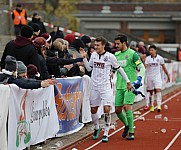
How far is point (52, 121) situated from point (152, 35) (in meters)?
46.1

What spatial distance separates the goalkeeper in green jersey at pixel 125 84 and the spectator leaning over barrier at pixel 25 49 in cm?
214

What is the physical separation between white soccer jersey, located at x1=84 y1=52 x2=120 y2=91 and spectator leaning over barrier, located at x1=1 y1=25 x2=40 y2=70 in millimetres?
1448

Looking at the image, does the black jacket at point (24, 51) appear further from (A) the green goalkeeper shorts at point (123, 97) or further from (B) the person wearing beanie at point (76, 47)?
(B) the person wearing beanie at point (76, 47)

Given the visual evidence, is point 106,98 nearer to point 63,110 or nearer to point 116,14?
point 63,110

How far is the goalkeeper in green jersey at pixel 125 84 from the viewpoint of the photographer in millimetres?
13875

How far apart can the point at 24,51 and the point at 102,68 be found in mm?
1751

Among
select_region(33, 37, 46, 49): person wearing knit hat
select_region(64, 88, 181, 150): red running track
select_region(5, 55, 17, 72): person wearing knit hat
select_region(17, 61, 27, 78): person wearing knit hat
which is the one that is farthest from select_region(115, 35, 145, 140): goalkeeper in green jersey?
select_region(5, 55, 17, 72): person wearing knit hat

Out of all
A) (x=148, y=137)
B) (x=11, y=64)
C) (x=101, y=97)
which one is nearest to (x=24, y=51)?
(x=11, y=64)

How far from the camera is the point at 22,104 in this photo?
1102 cm

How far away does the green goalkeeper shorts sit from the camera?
13.9 metres

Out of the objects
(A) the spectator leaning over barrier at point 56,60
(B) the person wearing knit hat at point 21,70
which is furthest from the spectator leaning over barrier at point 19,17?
(B) the person wearing knit hat at point 21,70

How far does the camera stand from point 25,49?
12609 millimetres

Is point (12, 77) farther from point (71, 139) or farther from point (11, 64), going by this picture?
point (71, 139)

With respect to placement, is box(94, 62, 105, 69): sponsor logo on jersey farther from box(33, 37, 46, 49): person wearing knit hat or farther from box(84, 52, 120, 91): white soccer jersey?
box(33, 37, 46, 49): person wearing knit hat
